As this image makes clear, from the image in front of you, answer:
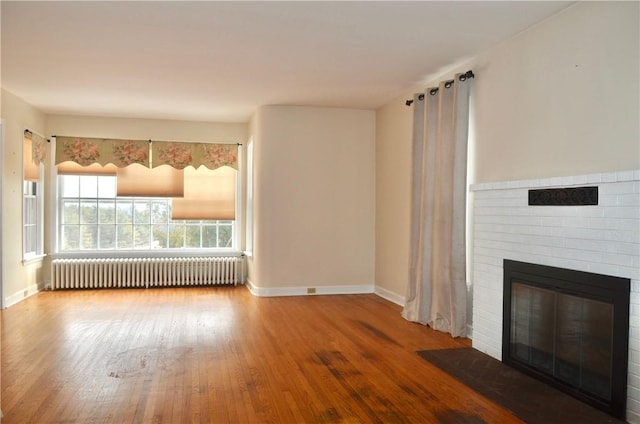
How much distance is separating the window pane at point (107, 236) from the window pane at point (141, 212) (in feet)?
1.25

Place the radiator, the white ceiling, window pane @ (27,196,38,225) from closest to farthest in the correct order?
the white ceiling
window pane @ (27,196,38,225)
the radiator

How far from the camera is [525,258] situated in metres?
3.85

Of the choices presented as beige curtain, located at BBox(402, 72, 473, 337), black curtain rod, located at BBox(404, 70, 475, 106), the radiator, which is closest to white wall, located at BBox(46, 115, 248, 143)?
the radiator

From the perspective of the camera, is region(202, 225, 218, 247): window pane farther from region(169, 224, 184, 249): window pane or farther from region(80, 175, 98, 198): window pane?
region(80, 175, 98, 198): window pane

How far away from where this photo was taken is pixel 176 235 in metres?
8.28

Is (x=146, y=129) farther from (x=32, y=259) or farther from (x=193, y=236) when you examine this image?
(x=32, y=259)

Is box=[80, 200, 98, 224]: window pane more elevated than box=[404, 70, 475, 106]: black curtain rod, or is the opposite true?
box=[404, 70, 475, 106]: black curtain rod

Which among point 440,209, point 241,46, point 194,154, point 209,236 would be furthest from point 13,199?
point 440,209

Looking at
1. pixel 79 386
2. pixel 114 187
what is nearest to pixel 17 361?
pixel 79 386

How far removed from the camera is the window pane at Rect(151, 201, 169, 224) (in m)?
8.23

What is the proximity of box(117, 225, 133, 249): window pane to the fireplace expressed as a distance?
243 inches

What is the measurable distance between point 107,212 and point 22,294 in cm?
181

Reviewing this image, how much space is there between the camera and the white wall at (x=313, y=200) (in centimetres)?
715

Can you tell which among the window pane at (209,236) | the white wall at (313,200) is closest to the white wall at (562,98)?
the white wall at (313,200)
